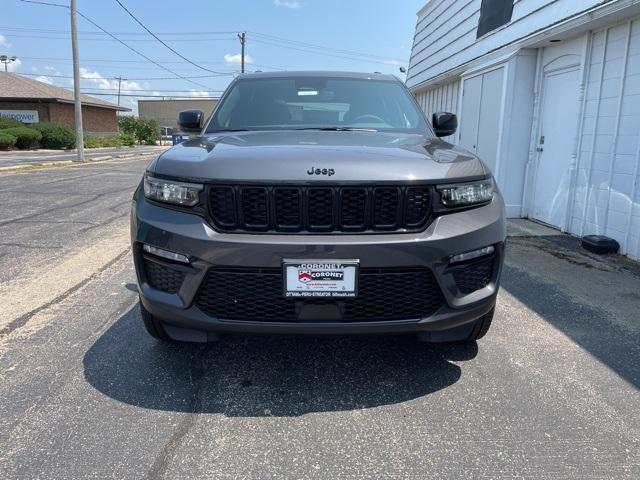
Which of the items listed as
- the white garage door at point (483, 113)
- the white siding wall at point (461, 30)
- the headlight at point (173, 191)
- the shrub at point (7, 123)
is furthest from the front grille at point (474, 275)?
the shrub at point (7, 123)

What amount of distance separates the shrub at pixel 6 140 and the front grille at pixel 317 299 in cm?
3446

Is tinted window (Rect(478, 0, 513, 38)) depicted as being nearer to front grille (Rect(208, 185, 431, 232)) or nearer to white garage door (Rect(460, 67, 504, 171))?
white garage door (Rect(460, 67, 504, 171))

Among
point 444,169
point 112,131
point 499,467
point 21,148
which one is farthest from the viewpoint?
point 112,131

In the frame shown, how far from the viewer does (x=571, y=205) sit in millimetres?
7098

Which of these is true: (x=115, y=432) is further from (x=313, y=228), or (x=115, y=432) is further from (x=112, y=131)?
(x=112, y=131)

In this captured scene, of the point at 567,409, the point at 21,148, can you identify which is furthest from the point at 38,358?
the point at 21,148

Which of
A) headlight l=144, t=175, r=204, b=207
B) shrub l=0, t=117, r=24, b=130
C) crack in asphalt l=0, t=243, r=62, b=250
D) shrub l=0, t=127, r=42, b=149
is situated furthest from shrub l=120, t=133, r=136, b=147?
headlight l=144, t=175, r=204, b=207

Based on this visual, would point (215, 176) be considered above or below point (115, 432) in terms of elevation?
above

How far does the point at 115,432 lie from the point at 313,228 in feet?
4.32

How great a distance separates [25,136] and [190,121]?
34.6 metres

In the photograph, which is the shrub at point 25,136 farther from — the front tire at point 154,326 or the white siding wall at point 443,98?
the front tire at point 154,326

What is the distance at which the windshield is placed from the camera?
12.4 feet

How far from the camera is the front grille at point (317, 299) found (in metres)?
2.52

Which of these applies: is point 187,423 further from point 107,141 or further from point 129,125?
point 129,125
